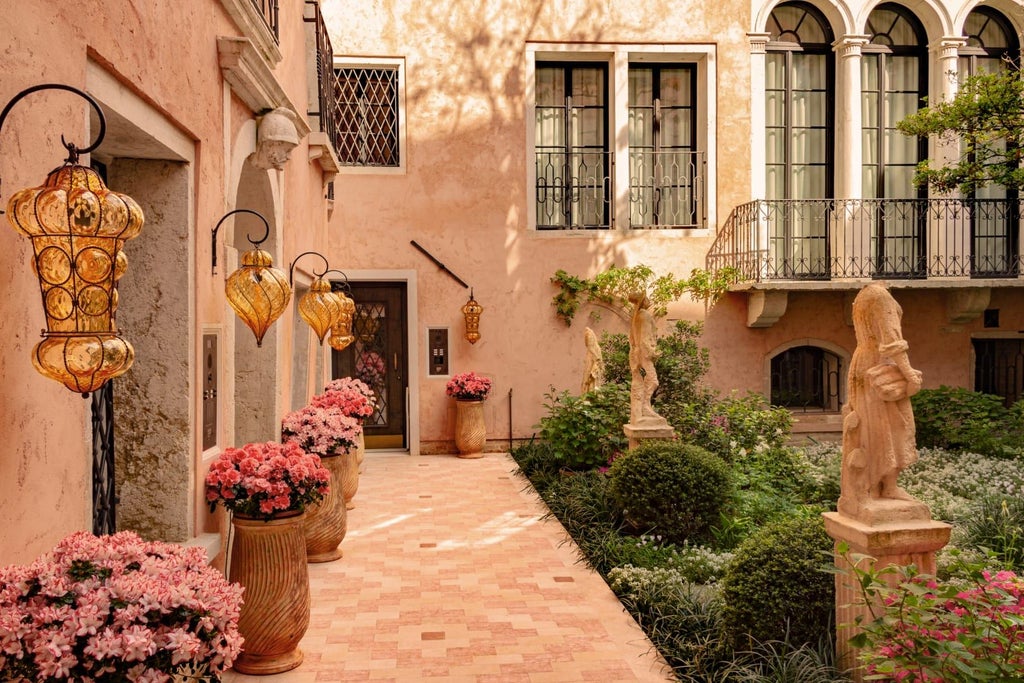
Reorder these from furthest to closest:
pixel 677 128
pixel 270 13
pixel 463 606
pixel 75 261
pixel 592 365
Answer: pixel 677 128 < pixel 592 365 < pixel 270 13 < pixel 463 606 < pixel 75 261

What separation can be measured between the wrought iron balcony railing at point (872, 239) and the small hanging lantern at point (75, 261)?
10619mm

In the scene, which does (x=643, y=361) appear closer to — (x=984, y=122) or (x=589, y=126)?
(x=984, y=122)

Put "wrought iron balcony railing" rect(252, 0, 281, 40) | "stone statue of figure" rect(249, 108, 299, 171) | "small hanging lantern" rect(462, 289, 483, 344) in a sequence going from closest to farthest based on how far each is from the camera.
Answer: "stone statue of figure" rect(249, 108, 299, 171) < "wrought iron balcony railing" rect(252, 0, 281, 40) < "small hanging lantern" rect(462, 289, 483, 344)

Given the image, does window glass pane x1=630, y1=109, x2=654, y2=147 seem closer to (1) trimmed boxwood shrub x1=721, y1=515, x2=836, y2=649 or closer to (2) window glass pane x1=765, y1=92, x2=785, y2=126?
(2) window glass pane x1=765, y1=92, x2=785, y2=126

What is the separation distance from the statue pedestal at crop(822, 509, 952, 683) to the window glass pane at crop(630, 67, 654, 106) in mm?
9877

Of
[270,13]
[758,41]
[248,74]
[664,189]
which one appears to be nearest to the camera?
[248,74]

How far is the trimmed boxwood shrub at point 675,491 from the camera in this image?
22.6ft

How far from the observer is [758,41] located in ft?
40.8

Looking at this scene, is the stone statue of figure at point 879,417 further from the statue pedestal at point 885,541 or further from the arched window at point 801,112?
the arched window at point 801,112

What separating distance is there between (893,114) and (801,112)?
1434 mm

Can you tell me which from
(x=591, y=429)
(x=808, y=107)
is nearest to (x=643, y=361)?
(x=591, y=429)

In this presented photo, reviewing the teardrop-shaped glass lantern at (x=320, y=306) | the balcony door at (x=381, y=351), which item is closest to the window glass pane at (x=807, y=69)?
the balcony door at (x=381, y=351)

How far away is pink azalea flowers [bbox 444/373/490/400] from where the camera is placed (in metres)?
11.8

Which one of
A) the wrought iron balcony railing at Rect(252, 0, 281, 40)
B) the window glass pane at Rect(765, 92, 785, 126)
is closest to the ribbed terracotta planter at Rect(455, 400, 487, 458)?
the window glass pane at Rect(765, 92, 785, 126)
